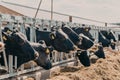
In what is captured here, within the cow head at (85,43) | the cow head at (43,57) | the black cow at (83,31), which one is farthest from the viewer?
the black cow at (83,31)

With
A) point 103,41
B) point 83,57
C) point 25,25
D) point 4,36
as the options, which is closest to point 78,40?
point 83,57

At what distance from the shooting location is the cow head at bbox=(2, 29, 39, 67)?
399 inches

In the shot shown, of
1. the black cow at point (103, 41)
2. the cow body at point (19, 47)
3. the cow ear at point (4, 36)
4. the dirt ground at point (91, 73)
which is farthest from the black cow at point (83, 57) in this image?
the cow ear at point (4, 36)

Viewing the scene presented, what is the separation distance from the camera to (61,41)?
12.8 meters

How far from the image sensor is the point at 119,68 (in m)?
15.0

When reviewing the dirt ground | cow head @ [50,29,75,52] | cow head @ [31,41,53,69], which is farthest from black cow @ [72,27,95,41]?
cow head @ [31,41,53,69]

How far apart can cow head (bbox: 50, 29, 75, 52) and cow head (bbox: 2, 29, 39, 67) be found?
7.47 ft

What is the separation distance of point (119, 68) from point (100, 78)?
268cm

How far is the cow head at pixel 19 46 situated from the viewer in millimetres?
10133

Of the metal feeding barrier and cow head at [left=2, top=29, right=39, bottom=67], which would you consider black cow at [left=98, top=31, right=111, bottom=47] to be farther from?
cow head at [left=2, top=29, right=39, bottom=67]

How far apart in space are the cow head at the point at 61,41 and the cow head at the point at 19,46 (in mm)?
2277

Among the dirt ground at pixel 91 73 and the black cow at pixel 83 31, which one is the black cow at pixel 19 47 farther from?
the black cow at pixel 83 31

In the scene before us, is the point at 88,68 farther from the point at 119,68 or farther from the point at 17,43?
the point at 17,43

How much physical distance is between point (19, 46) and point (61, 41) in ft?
9.00
